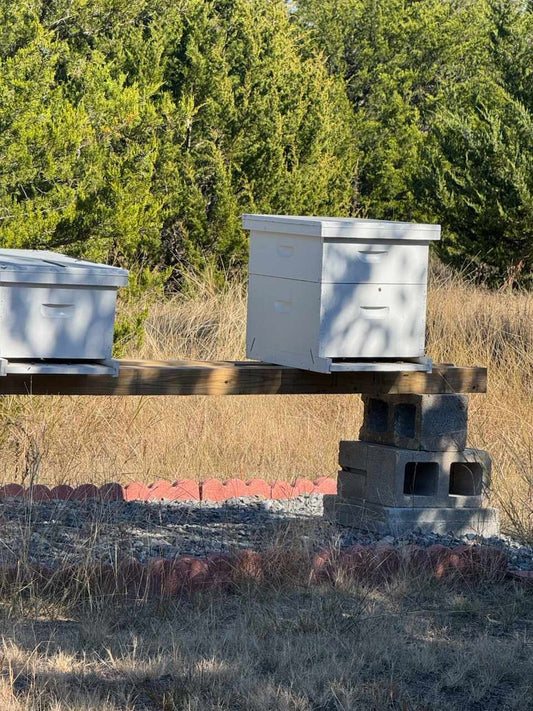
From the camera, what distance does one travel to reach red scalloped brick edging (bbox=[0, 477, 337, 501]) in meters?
6.07

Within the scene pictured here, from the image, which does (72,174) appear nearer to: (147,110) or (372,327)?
(147,110)

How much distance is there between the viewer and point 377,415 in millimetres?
5867

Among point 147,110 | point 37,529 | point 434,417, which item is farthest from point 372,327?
point 147,110

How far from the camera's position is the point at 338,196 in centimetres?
1758

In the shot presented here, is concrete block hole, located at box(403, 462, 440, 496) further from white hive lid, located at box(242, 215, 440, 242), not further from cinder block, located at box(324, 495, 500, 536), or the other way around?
white hive lid, located at box(242, 215, 440, 242)

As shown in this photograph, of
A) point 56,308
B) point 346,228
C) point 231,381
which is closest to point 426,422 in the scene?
point 231,381

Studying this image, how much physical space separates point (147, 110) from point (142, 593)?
8.62 meters

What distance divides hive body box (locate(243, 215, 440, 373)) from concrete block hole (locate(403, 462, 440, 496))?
0.69 m

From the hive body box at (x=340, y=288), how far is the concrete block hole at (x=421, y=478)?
0.69 m

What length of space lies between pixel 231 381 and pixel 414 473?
1.21 metres

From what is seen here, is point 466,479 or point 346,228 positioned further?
point 466,479

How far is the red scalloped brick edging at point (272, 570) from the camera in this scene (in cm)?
446

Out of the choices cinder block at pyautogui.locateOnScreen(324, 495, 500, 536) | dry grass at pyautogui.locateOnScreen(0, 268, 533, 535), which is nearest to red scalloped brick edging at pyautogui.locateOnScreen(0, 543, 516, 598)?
cinder block at pyautogui.locateOnScreen(324, 495, 500, 536)

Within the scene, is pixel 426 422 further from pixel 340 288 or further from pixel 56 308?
pixel 56 308
